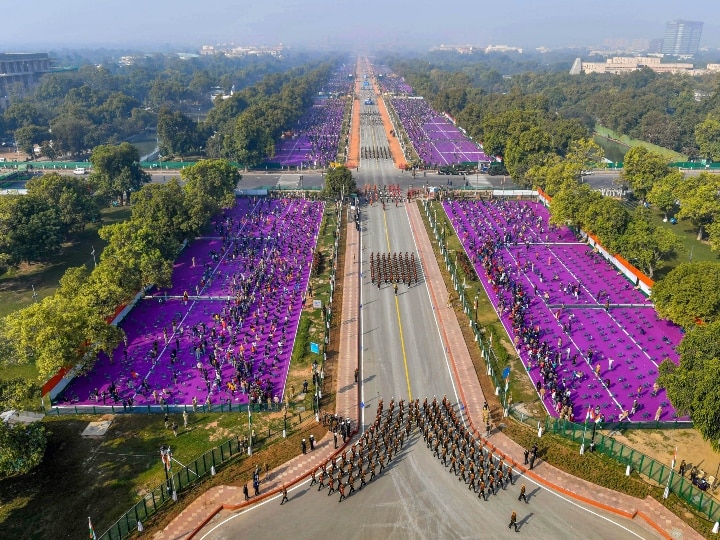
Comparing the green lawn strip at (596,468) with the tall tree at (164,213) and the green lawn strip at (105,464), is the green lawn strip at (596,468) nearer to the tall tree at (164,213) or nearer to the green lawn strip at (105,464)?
the green lawn strip at (105,464)

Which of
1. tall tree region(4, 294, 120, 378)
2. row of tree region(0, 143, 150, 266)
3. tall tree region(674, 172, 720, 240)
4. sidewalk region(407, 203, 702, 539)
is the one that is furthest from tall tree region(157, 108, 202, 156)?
tall tree region(674, 172, 720, 240)

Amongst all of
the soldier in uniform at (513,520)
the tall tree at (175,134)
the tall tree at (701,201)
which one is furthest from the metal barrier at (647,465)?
the tall tree at (175,134)

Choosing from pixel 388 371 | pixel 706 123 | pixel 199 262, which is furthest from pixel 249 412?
pixel 706 123

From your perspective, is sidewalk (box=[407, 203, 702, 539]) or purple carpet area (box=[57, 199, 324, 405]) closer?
sidewalk (box=[407, 203, 702, 539])

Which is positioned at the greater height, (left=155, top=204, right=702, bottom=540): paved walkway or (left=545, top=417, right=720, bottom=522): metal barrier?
(left=545, top=417, right=720, bottom=522): metal barrier

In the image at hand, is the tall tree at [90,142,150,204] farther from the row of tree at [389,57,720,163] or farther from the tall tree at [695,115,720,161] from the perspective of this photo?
the tall tree at [695,115,720,161]

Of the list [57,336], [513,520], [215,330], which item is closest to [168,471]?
[57,336]

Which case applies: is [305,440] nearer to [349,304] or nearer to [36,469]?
[36,469]

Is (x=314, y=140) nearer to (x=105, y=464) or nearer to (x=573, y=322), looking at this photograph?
(x=573, y=322)
